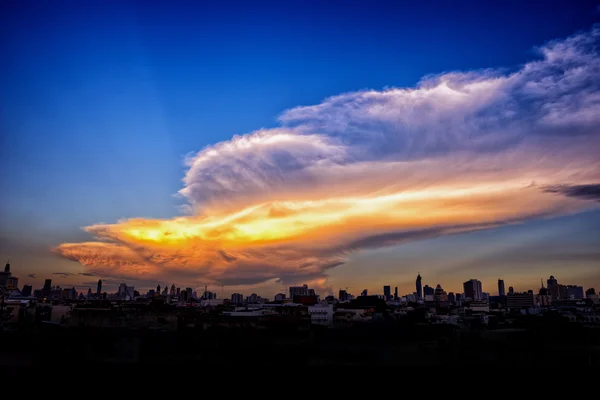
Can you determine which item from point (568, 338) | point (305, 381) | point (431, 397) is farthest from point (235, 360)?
point (568, 338)

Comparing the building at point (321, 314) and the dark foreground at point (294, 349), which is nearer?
the dark foreground at point (294, 349)

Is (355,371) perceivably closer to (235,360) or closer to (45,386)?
(235,360)

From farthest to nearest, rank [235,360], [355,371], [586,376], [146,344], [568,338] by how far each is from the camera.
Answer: [568,338] < [146,344] < [235,360] < [355,371] < [586,376]

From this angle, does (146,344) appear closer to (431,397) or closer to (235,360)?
(235,360)

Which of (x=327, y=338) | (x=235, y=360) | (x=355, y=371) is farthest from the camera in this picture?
(x=327, y=338)

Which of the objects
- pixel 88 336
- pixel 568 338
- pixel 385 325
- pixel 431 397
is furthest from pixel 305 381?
pixel 568 338

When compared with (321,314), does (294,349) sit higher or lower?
higher

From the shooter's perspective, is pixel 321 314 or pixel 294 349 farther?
pixel 321 314

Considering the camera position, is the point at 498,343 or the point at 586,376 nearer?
the point at 586,376

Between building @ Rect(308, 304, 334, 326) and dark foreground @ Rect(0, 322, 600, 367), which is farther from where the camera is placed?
building @ Rect(308, 304, 334, 326)
